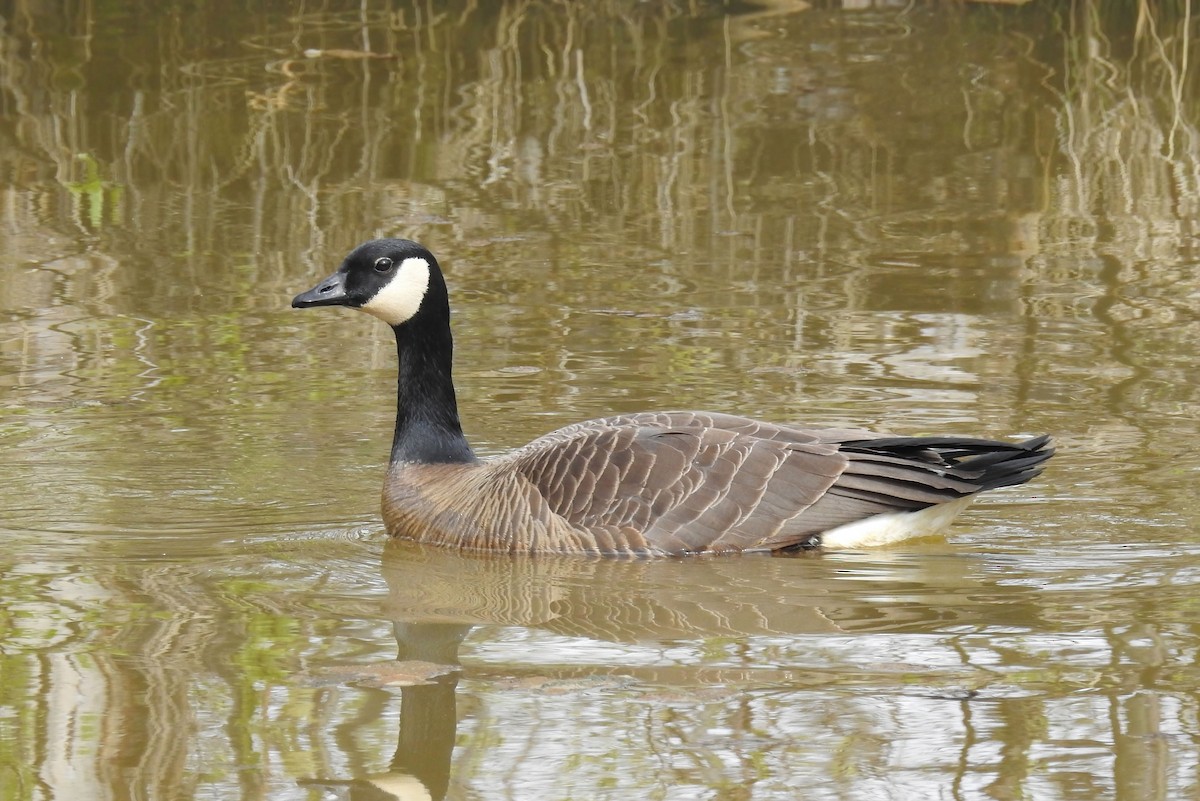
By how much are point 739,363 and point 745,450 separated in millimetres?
2313

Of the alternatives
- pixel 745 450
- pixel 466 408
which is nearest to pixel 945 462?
pixel 745 450

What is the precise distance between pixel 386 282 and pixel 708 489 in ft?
5.50

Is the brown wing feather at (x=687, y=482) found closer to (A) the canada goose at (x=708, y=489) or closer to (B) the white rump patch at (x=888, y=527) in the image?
(A) the canada goose at (x=708, y=489)

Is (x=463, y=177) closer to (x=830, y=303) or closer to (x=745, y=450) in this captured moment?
(x=830, y=303)

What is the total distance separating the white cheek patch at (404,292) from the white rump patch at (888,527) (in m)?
2.03

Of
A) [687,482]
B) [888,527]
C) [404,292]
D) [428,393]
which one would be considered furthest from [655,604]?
[404,292]

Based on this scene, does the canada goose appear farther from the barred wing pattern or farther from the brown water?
the brown water

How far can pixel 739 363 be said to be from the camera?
391 inches

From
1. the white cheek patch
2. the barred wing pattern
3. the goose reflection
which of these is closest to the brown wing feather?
the barred wing pattern

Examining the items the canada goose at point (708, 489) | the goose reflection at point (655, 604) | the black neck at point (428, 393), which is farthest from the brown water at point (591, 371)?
the black neck at point (428, 393)

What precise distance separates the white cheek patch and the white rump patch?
2033 millimetres

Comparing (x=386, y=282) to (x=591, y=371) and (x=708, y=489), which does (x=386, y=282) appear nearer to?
(x=708, y=489)

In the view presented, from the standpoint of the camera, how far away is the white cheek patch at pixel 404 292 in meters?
8.09

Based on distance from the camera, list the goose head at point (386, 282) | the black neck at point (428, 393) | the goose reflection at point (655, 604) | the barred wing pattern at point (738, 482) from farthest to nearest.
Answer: the black neck at point (428, 393)
the goose head at point (386, 282)
the barred wing pattern at point (738, 482)
the goose reflection at point (655, 604)
